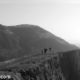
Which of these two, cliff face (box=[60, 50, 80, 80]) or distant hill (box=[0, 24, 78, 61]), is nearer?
cliff face (box=[60, 50, 80, 80])

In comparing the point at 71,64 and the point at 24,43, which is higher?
the point at 24,43

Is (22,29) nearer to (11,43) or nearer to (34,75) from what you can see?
(11,43)

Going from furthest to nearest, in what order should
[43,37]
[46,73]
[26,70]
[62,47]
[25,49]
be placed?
1. [43,37]
2. [62,47]
3. [25,49]
4. [46,73]
5. [26,70]

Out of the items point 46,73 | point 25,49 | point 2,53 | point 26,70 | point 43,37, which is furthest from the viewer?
point 43,37

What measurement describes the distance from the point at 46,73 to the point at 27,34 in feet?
222

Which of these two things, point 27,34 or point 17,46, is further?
point 27,34

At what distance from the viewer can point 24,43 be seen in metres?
86.5

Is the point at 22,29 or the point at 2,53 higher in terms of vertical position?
the point at 22,29

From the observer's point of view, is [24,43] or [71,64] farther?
[24,43]

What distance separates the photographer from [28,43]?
8725 cm

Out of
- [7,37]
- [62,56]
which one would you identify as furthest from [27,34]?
[62,56]

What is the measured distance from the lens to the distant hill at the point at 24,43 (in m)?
73.7

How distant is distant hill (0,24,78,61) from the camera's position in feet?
242

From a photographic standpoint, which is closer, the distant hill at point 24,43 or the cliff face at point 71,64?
the cliff face at point 71,64
